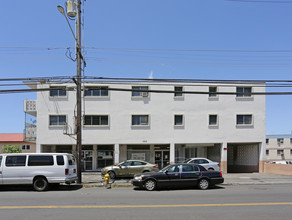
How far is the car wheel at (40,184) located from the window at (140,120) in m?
11.4

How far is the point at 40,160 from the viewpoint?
12.5 m

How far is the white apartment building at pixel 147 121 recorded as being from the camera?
72.9 ft

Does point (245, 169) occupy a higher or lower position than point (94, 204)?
lower

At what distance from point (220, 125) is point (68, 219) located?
61.5ft

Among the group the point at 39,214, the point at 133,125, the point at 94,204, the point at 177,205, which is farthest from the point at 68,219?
the point at 133,125

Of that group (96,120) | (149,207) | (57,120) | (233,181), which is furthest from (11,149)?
(149,207)

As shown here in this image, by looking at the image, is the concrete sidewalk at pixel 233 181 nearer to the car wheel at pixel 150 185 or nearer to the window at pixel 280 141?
the car wheel at pixel 150 185

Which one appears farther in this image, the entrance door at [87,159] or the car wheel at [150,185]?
the entrance door at [87,159]

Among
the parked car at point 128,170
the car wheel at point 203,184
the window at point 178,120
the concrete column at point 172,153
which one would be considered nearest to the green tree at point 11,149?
the concrete column at point 172,153

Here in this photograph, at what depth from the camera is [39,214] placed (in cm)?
744

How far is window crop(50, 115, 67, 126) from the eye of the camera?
22.2 m

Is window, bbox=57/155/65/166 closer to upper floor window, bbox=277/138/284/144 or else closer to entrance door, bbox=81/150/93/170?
entrance door, bbox=81/150/93/170

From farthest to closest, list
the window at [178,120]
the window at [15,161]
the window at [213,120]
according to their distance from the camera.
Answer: the window at [213,120], the window at [178,120], the window at [15,161]

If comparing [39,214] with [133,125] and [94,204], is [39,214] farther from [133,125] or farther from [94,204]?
[133,125]
